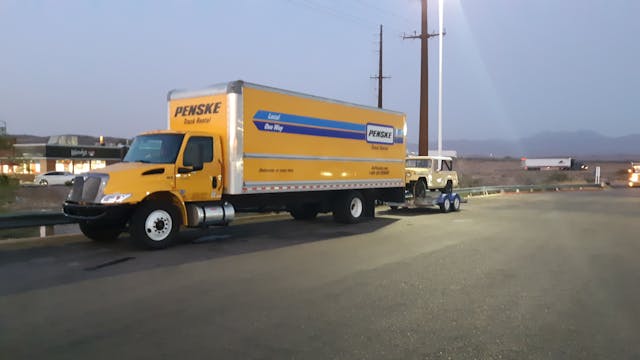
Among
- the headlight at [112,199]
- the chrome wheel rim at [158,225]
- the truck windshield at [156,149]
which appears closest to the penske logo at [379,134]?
the truck windshield at [156,149]

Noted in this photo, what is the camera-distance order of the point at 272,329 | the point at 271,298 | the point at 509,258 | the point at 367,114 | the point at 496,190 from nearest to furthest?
the point at 272,329
the point at 271,298
the point at 509,258
the point at 367,114
the point at 496,190

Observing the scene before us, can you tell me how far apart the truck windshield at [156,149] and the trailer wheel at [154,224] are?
3.37 ft

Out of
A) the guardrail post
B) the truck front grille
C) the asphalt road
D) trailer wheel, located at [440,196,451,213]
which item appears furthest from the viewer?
trailer wheel, located at [440,196,451,213]

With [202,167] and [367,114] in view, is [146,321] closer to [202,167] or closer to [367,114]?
[202,167]

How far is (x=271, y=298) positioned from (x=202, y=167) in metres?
5.41

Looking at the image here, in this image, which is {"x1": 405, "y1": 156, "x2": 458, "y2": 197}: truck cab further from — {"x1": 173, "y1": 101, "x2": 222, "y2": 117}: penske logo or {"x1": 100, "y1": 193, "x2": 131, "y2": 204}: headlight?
{"x1": 100, "y1": 193, "x2": 131, "y2": 204}: headlight

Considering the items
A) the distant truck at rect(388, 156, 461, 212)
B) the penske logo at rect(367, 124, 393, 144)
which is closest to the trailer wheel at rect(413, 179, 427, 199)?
the distant truck at rect(388, 156, 461, 212)

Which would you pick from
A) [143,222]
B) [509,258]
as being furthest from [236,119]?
[509,258]

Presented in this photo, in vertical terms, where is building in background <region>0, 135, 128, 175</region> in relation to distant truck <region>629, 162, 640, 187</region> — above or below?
above

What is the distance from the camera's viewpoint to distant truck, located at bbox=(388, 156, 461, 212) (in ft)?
65.2

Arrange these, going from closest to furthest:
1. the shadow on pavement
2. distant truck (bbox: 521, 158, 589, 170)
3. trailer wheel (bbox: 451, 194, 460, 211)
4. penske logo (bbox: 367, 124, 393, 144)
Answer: the shadow on pavement
penske logo (bbox: 367, 124, 393, 144)
trailer wheel (bbox: 451, 194, 460, 211)
distant truck (bbox: 521, 158, 589, 170)

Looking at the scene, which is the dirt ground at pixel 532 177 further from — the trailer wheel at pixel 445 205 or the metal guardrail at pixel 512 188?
the trailer wheel at pixel 445 205

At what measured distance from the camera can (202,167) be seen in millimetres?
11211

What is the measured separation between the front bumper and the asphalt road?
697 mm
